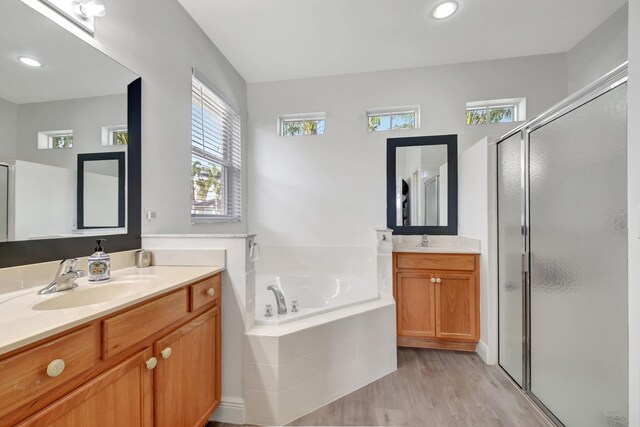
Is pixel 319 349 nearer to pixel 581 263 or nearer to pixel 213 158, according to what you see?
pixel 581 263

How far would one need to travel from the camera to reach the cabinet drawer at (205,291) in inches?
49.4

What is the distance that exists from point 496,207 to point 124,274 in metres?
2.55

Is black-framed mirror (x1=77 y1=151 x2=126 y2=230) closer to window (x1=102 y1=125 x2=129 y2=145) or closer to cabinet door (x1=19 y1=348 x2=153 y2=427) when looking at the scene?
window (x1=102 y1=125 x2=129 y2=145)

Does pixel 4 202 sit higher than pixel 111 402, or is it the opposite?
pixel 4 202

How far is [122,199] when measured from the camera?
152cm

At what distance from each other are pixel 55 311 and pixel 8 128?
0.79m

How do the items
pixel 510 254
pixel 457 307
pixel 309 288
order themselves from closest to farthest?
pixel 510 254 → pixel 457 307 → pixel 309 288

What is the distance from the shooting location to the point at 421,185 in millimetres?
2822

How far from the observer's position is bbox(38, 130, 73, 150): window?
44.3 inches

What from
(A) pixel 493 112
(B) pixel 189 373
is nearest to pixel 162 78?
(B) pixel 189 373

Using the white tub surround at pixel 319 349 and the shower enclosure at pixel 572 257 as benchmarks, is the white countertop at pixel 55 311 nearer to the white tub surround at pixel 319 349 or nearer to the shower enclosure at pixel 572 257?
the white tub surround at pixel 319 349

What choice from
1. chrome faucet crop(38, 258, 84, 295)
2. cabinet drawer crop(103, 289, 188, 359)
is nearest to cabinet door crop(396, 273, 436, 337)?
cabinet drawer crop(103, 289, 188, 359)

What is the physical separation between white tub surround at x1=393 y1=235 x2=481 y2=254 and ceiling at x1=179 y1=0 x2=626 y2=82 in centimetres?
179

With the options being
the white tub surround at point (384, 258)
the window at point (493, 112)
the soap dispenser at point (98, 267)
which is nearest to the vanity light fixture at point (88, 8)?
the soap dispenser at point (98, 267)
